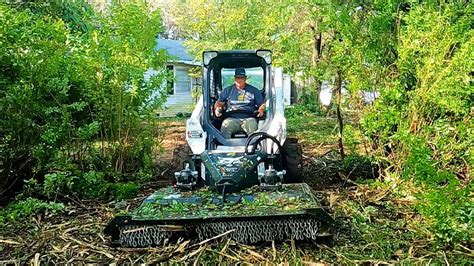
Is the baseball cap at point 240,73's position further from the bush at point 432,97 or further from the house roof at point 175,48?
the house roof at point 175,48

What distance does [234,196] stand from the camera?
480 centimetres

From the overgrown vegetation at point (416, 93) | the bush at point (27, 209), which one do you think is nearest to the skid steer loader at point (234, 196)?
the overgrown vegetation at point (416, 93)

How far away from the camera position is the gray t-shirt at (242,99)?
7.20 meters

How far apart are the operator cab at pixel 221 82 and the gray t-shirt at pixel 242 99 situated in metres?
0.10

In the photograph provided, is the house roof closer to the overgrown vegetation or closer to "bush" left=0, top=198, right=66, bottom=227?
the overgrown vegetation

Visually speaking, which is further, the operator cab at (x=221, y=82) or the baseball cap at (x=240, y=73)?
the baseball cap at (x=240, y=73)

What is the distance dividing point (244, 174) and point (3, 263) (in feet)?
7.70

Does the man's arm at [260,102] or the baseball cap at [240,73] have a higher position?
the baseball cap at [240,73]

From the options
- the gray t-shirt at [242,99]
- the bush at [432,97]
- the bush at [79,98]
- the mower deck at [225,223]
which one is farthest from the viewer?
the gray t-shirt at [242,99]

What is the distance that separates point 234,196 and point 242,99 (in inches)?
106

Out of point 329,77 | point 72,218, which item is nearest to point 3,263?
point 72,218

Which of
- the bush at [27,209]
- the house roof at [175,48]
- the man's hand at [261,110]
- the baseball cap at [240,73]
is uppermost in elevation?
the house roof at [175,48]

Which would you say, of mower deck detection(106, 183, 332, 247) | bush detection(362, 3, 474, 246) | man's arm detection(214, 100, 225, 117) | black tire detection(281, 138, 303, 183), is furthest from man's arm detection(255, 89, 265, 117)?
mower deck detection(106, 183, 332, 247)

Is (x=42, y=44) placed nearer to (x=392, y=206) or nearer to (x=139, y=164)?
(x=139, y=164)
